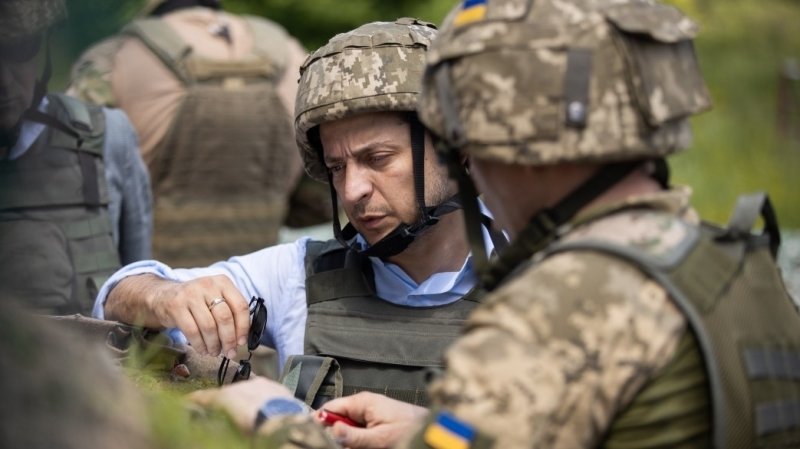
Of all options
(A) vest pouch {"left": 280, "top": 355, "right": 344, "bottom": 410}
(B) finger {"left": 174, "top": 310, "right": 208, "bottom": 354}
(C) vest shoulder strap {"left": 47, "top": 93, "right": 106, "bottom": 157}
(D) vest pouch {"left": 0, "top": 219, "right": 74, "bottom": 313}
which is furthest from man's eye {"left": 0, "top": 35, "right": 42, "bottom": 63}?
(A) vest pouch {"left": 280, "top": 355, "right": 344, "bottom": 410}

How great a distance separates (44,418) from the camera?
1862mm

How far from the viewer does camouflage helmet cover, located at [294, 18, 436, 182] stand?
12.4ft

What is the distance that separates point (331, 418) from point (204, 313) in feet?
2.34

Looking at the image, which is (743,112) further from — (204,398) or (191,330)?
(204,398)

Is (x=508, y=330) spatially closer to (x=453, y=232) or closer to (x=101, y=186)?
(x=453, y=232)

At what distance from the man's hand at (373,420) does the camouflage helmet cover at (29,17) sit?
1.83 m

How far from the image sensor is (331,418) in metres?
2.89

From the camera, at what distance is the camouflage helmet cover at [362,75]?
3.77 m

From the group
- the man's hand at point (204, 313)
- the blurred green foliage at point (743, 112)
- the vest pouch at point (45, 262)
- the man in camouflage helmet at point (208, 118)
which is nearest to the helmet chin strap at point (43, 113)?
the vest pouch at point (45, 262)

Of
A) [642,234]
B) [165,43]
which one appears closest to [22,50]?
[642,234]

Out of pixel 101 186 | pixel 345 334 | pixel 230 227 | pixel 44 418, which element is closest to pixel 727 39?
pixel 230 227

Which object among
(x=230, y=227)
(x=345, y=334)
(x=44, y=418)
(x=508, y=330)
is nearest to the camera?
(x=44, y=418)

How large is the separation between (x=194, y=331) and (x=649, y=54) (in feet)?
5.35

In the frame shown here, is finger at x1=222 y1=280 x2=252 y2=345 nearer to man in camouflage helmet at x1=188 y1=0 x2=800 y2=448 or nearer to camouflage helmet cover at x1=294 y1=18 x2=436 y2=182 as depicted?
camouflage helmet cover at x1=294 y1=18 x2=436 y2=182
